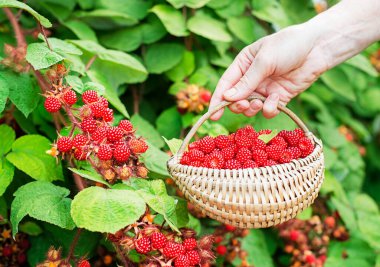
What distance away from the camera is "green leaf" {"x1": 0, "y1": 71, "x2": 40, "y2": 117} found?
1525 mm

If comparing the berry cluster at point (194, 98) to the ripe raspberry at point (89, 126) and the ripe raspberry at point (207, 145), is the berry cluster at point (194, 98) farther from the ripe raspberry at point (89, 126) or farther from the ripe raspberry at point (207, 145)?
the ripe raspberry at point (89, 126)

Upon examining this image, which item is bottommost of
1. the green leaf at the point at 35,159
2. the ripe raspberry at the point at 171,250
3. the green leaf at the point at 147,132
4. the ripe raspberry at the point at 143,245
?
the green leaf at the point at 147,132

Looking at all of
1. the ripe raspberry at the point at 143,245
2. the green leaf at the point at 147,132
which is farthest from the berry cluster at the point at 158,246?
the green leaf at the point at 147,132

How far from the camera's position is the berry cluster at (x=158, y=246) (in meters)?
1.22

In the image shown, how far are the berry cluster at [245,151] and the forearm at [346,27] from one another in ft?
1.27

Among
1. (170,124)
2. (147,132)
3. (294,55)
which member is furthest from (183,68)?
(294,55)

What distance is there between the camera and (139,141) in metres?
1.30

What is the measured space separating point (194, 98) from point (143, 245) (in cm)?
78

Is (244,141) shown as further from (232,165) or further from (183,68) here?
(183,68)

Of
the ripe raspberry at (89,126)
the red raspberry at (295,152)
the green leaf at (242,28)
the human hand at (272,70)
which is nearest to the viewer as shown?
the ripe raspberry at (89,126)

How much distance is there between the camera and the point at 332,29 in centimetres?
168

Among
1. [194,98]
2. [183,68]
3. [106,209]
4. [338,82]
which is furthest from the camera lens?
[338,82]

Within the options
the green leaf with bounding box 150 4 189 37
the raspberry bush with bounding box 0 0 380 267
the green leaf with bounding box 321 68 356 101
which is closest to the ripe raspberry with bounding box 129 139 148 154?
the raspberry bush with bounding box 0 0 380 267

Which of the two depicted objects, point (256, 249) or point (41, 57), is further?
point (256, 249)
